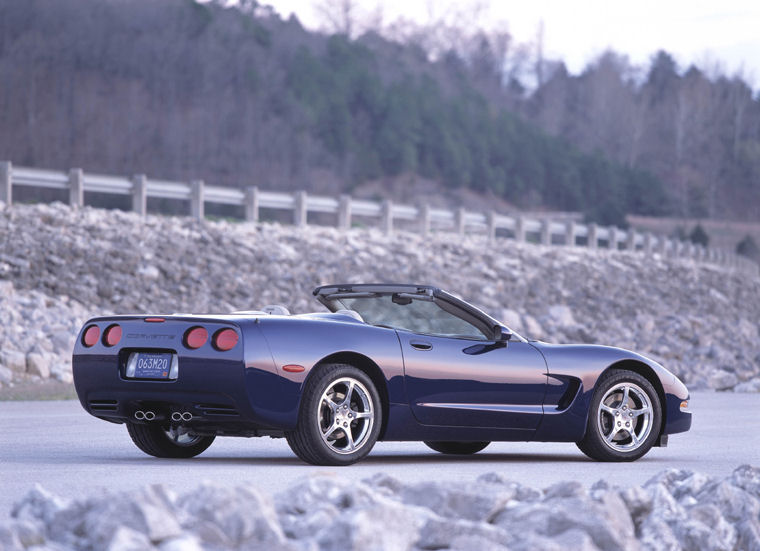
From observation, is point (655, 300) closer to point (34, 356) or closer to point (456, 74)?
point (34, 356)

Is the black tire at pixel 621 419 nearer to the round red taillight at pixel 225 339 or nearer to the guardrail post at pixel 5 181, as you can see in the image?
the round red taillight at pixel 225 339

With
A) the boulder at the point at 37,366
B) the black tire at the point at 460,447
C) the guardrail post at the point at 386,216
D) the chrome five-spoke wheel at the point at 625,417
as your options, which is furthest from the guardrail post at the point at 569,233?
the chrome five-spoke wheel at the point at 625,417

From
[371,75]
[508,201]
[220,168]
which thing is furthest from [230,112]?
[508,201]

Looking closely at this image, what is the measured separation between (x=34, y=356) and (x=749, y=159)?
127453 millimetres

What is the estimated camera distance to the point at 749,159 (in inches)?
5389

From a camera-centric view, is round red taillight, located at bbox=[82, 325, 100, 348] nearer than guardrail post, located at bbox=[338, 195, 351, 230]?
Yes

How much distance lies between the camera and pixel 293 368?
7.81 metres

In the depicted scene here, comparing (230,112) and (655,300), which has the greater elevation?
(230,112)

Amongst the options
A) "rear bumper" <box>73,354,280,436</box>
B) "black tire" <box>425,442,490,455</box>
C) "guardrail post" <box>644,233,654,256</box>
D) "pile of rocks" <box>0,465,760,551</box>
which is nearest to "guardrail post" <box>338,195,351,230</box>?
"black tire" <box>425,442,490,455</box>

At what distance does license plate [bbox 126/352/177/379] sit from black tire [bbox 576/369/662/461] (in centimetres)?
290

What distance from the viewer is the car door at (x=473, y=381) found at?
27.5ft

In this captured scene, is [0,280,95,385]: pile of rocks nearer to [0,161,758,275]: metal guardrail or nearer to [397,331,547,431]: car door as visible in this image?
[0,161,758,275]: metal guardrail

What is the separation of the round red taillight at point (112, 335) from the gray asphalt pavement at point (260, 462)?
747 millimetres

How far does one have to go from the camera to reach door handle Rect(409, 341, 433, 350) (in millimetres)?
8406
